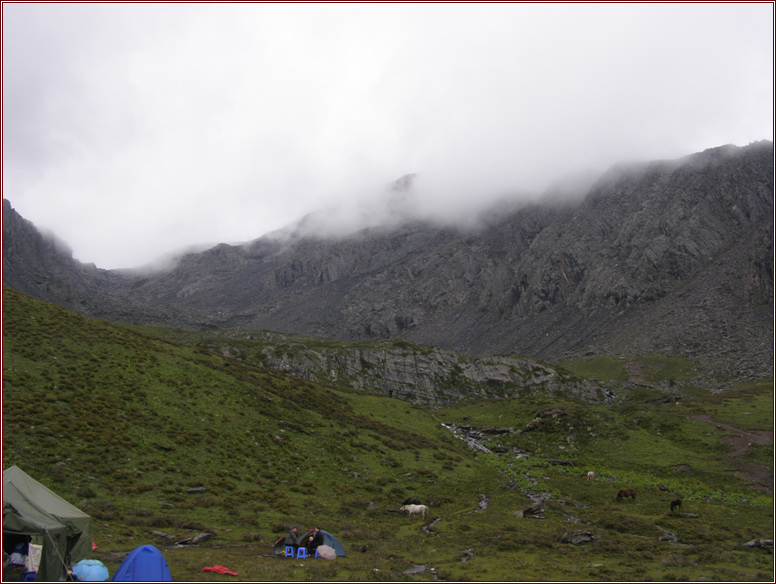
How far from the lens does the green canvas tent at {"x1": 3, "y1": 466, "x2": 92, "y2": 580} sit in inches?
787

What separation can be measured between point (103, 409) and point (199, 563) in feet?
76.0

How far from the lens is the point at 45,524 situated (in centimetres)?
2061

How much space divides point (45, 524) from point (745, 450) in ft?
240

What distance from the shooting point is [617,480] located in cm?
5134

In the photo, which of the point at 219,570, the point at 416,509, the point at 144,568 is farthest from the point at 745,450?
the point at 144,568

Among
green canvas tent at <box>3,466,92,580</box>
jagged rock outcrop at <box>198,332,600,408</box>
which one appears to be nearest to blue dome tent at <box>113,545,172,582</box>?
A: green canvas tent at <box>3,466,92,580</box>

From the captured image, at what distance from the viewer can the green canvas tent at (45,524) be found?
20.0m

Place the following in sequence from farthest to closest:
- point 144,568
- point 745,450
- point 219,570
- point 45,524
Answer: point 745,450 < point 45,524 < point 219,570 < point 144,568

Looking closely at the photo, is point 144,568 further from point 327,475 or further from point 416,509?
point 327,475

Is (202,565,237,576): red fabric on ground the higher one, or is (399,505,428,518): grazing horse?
(202,565,237,576): red fabric on ground

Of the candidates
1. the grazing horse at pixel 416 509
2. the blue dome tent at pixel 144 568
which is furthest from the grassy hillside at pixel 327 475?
the blue dome tent at pixel 144 568

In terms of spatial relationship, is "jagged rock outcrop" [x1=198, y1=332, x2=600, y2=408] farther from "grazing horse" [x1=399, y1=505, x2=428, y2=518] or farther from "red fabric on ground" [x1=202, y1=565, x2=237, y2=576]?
"red fabric on ground" [x1=202, y1=565, x2=237, y2=576]

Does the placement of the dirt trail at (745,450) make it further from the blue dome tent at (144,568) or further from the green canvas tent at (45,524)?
the green canvas tent at (45,524)

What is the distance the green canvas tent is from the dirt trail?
190 feet
